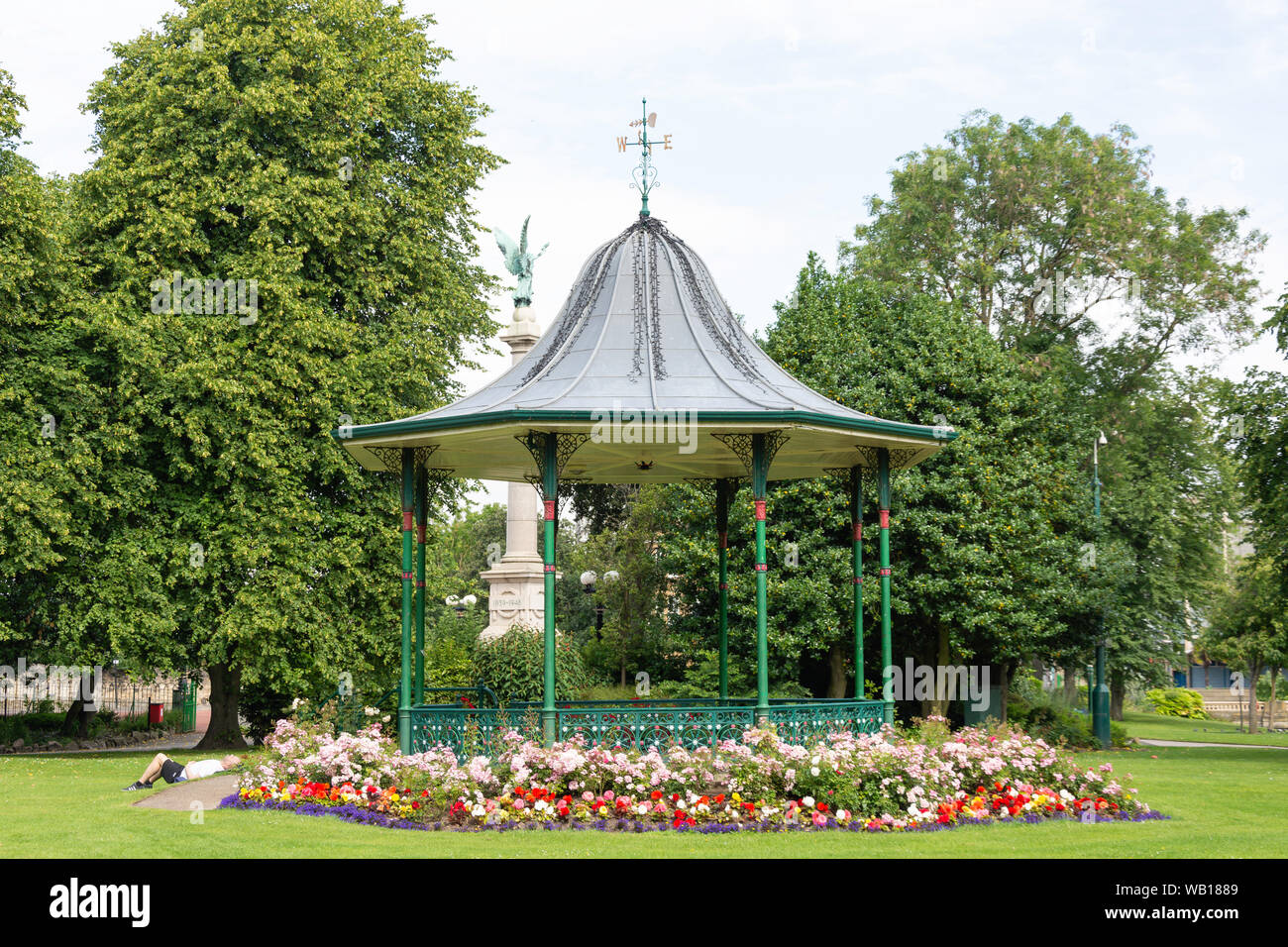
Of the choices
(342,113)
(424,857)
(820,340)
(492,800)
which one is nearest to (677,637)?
(820,340)

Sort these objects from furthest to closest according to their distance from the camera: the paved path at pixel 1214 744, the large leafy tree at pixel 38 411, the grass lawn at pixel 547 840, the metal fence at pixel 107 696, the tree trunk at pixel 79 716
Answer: the paved path at pixel 1214 744 < the metal fence at pixel 107 696 < the tree trunk at pixel 79 716 < the large leafy tree at pixel 38 411 < the grass lawn at pixel 547 840

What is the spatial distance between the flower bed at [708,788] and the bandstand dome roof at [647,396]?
376cm

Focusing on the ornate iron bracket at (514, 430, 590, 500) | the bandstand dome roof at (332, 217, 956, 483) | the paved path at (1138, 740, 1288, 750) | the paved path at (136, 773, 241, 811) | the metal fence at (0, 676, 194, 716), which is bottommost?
the paved path at (1138, 740, 1288, 750)

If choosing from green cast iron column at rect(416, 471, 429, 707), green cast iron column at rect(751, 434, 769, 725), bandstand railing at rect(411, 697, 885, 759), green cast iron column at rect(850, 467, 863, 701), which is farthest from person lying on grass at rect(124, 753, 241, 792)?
green cast iron column at rect(850, 467, 863, 701)

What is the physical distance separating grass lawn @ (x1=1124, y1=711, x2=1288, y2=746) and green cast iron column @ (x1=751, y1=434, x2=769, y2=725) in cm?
2943

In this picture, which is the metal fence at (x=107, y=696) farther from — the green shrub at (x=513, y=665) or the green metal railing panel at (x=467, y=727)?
the green metal railing panel at (x=467, y=727)

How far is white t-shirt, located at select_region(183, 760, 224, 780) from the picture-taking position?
1830cm

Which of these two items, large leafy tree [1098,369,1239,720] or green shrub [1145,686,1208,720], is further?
green shrub [1145,686,1208,720]

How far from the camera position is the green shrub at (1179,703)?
207 ft

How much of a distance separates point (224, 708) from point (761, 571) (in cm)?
1891

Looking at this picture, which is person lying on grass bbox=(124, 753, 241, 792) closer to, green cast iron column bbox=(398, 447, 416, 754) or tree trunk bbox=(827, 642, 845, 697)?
green cast iron column bbox=(398, 447, 416, 754)

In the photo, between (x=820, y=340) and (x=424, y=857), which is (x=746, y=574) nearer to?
(x=820, y=340)

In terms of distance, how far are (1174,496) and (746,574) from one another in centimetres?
1771

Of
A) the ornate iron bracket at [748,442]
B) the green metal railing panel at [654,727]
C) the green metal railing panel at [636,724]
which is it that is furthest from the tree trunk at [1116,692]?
the green metal railing panel at [654,727]
